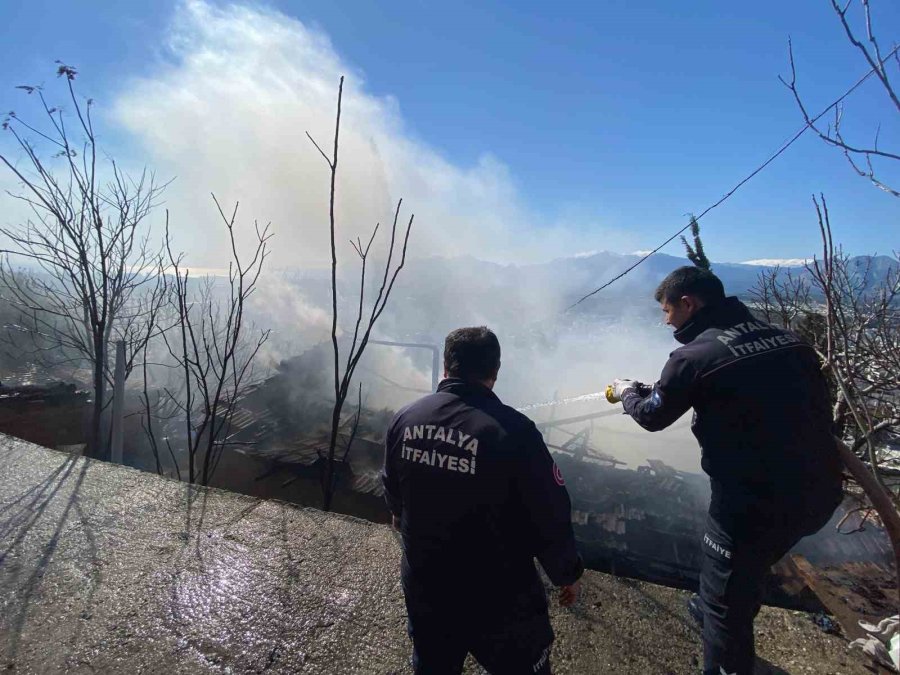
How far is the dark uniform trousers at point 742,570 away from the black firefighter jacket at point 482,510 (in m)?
0.68

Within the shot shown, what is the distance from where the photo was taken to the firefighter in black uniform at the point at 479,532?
1331 millimetres

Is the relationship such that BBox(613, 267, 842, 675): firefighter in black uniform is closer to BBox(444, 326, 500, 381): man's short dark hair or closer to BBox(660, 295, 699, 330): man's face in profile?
BBox(660, 295, 699, 330): man's face in profile

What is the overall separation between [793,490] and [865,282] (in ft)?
13.4

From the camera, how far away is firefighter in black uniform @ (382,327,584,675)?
1331mm

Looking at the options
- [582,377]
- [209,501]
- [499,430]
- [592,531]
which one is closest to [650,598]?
[499,430]

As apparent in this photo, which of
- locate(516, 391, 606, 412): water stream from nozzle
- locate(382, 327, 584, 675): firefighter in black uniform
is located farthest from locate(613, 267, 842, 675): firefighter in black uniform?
locate(516, 391, 606, 412): water stream from nozzle

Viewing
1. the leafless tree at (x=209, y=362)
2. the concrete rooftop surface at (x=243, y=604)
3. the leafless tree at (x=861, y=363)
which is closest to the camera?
the leafless tree at (x=861, y=363)

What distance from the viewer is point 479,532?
134 cm

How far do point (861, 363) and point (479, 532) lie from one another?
→ 329 cm

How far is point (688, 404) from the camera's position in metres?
1.73

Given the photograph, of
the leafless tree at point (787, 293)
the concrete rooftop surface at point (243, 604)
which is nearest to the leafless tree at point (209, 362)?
Result: the concrete rooftop surface at point (243, 604)

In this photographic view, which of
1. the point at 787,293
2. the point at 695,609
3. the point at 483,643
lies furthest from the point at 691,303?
the point at 787,293

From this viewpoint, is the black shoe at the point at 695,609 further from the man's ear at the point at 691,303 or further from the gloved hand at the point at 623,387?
the man's ear at the point at 691,303

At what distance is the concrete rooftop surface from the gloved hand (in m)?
1.06
